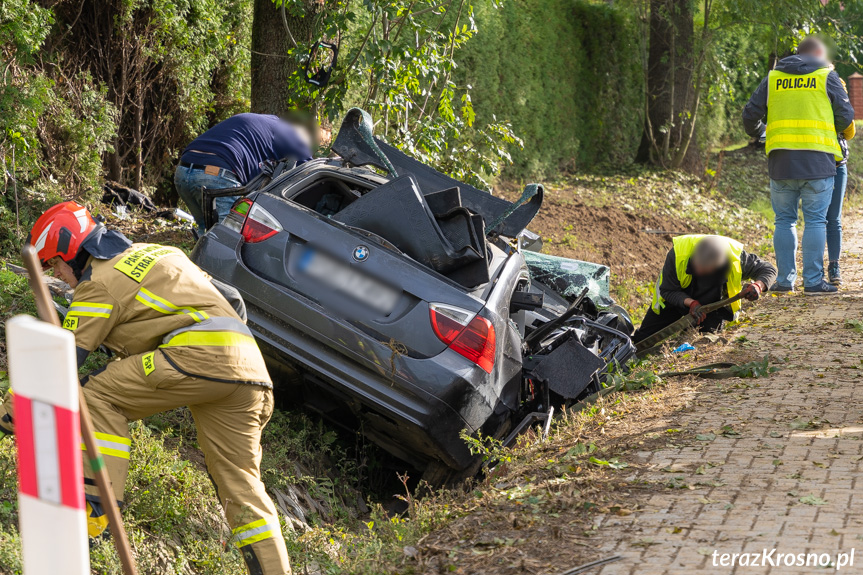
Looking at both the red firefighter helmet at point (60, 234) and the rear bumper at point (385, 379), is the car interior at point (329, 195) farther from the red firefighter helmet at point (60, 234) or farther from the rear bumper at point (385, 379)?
the red firefighter helmet at point (60, 234)

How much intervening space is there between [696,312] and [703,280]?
320 millimetres

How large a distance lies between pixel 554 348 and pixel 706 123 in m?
15.5

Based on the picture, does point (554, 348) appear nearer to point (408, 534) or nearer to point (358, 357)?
point (358, 357)

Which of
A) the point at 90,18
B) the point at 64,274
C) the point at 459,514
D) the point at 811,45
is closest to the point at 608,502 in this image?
the point at 459,514

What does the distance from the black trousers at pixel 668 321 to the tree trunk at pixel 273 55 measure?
12.5 feet

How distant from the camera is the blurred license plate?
4.60 metres

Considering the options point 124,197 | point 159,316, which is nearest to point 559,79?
point 124,197

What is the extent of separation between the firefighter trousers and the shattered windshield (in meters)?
3.75

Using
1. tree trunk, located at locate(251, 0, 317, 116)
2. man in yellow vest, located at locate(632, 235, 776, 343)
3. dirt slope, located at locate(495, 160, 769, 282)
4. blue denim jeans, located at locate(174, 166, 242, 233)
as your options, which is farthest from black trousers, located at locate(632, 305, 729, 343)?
tree trunk, located at locate(251, 0, 317, 116)

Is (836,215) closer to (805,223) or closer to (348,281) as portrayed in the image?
(805,223)

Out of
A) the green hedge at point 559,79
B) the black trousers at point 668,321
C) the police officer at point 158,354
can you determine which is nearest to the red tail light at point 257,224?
the police officer at point 158,354

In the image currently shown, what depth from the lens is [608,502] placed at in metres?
3.79
